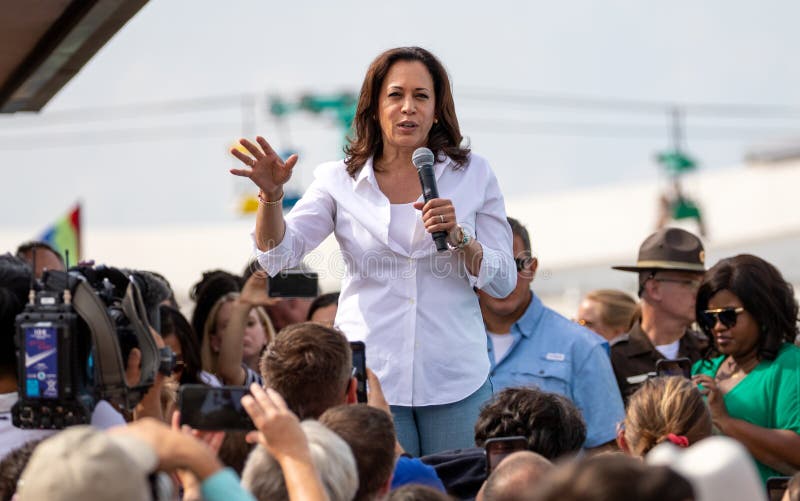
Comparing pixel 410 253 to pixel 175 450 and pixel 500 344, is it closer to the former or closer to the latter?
pixel 500 344

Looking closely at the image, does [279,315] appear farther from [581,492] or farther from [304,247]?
[581,492]

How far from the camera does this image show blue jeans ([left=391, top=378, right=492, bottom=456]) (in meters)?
5.11

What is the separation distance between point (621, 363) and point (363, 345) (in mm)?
2563

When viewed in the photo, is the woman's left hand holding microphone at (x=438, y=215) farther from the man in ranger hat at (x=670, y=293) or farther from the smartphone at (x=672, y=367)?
the man in ranger hat at (x=670, y=293)

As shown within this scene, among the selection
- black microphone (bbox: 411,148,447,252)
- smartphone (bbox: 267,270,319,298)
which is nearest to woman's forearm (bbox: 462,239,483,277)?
black microphone (bbox: 411,148,447,252)

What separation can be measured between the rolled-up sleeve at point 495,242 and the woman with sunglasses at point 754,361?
1019mm

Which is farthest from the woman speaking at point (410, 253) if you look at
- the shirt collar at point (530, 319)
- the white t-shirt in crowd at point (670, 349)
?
the white t-shirt in crowd at point (670, 349)

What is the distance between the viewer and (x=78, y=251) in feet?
41.9

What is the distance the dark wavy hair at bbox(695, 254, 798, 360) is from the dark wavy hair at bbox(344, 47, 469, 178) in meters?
1.49

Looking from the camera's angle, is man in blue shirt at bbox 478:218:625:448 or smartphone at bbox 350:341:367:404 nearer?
smartphone at bbox 350:341:367:404

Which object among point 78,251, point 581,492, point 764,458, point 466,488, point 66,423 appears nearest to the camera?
point 581,492

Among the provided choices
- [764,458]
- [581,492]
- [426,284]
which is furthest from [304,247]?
[581,492]

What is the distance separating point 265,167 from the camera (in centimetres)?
485

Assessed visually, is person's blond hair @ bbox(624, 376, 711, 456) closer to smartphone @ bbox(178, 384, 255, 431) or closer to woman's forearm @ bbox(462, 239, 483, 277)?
woman's forearm @ bbox(462, 239, 483, 277)
